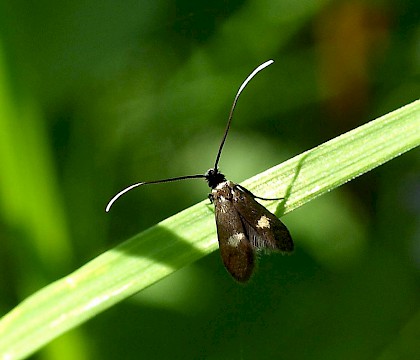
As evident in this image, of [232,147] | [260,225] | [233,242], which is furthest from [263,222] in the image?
[232,147]

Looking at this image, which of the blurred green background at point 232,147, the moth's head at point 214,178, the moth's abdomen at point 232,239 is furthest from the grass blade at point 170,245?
the blurred green background at point 232,147

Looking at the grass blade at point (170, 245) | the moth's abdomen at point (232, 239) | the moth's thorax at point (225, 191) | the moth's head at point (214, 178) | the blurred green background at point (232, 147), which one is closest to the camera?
the grass blade at point (170, 245)

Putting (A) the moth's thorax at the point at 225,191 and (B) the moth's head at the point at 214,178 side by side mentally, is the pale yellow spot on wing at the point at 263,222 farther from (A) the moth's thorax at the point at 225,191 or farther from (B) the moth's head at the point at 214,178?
(B) the moth's head at the point at 214,178

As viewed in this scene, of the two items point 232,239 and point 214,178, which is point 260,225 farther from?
point 214,178

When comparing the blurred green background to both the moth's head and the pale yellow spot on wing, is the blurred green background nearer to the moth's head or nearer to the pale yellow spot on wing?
the moth's head

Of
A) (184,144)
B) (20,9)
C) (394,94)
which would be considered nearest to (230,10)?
(184,144)
